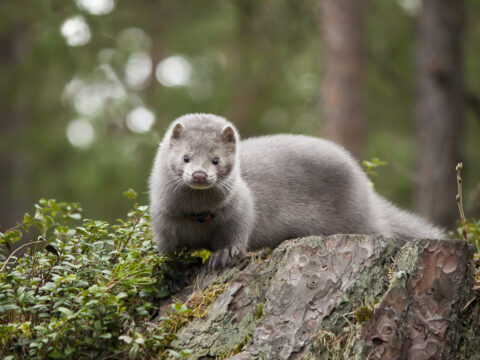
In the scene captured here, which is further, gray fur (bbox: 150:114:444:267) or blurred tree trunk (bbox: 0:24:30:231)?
blurred tree trunk (bbox: 0:24:30:231)

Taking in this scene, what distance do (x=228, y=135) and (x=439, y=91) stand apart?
661 cm

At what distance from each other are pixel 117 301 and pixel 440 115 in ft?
27.2

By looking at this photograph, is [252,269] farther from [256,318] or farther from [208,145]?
[208,145]

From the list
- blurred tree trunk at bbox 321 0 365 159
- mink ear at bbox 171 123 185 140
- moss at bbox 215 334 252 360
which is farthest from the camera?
blurred tree trunk at bbox 321 0 365 159

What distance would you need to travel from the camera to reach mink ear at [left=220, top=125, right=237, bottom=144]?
516 cm

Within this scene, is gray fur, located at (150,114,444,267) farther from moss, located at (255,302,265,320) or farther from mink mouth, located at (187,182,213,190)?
moss, located at (255,302,265,320)

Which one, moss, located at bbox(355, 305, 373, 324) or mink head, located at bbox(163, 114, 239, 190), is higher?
mink head, located at bbox(163, 114, 239, 190)

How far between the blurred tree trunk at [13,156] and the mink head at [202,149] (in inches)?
393

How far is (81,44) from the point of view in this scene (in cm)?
1273

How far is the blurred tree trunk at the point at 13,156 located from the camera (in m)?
14.5

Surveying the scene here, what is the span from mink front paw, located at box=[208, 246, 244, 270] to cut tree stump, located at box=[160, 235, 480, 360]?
49cm

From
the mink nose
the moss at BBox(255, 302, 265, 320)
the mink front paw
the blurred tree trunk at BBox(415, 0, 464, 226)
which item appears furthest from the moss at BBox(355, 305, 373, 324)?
the blurred tree trunk at BBox(415, 0, 464, 226)

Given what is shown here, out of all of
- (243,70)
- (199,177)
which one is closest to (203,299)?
(199,177)

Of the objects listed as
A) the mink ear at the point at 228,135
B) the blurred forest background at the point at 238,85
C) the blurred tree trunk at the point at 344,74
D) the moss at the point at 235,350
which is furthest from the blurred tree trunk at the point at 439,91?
the moss at the point at 235,350
